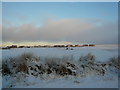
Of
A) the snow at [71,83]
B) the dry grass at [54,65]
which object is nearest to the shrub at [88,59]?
the dry grass at [54,65]

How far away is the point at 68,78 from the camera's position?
6.09m

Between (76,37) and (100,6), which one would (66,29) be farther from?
(100,6)

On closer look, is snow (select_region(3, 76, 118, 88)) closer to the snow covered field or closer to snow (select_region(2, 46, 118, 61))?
the snow covered field

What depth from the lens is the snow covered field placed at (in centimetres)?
591

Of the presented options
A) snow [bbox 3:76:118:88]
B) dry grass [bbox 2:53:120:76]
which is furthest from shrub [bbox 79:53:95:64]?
snow [bbox 3:76:118:88]

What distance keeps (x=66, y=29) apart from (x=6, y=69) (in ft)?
5.79

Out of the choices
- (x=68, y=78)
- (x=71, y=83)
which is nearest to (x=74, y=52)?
(x=68, y=78)

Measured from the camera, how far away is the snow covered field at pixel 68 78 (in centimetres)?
591

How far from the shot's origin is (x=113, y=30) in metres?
6.35

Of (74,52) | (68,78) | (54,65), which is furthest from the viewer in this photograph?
(74,52)

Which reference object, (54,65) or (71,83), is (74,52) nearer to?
(54,65)

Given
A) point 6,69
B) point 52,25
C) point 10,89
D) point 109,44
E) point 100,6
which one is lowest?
point 10,89

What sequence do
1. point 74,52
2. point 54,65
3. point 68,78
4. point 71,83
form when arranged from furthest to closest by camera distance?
1. point 74,52
2. point 54,65
3. point 68,78
4. point 71,83

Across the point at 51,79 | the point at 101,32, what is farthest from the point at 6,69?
the point at 101,32
